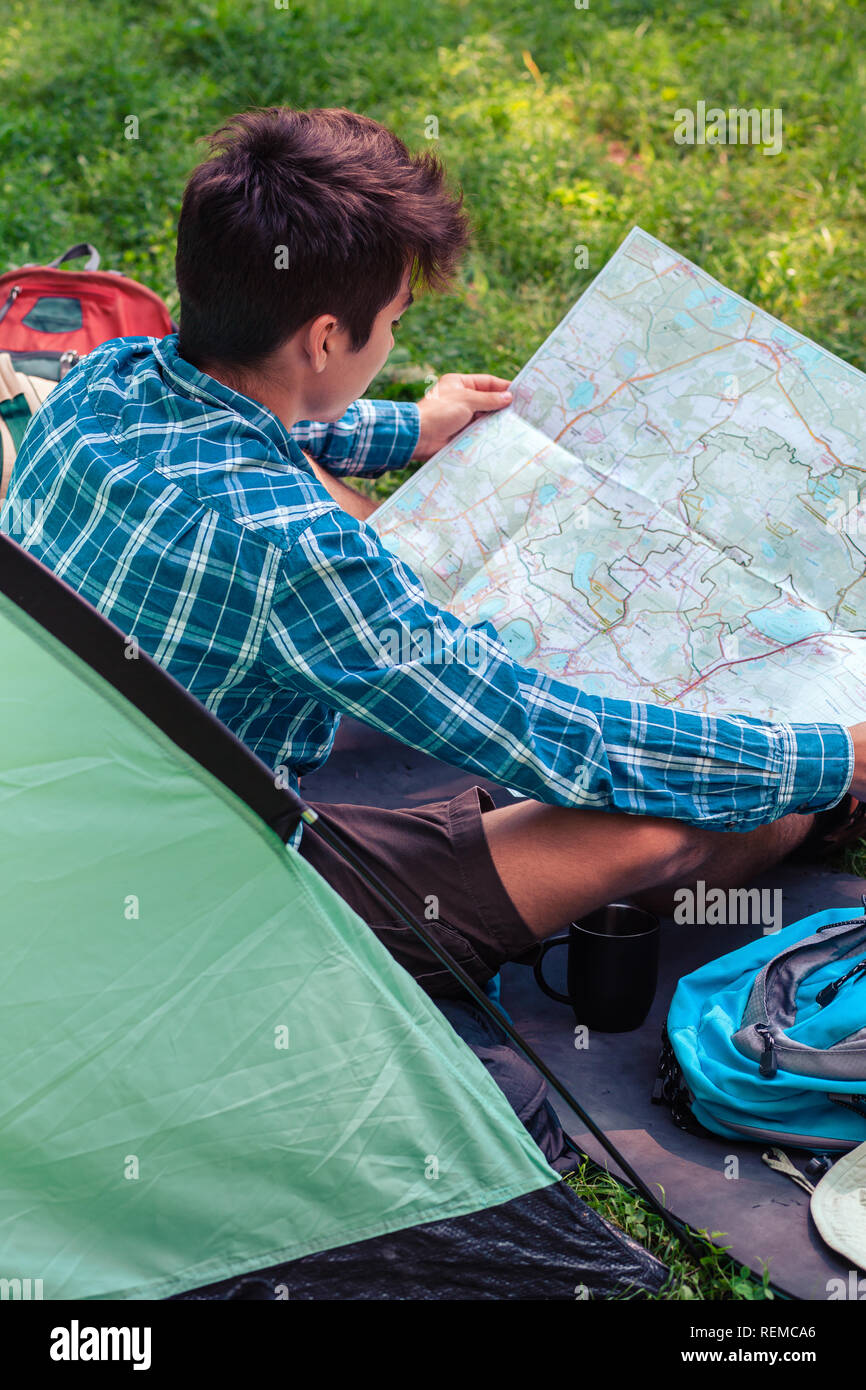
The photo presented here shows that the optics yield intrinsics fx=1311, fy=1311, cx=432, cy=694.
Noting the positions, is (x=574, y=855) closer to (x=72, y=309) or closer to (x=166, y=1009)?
(x=166, y=1009)

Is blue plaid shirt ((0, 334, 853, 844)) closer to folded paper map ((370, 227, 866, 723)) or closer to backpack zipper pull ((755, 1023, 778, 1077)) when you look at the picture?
backpack zipper pull ((755, 1023, 778, 1077))

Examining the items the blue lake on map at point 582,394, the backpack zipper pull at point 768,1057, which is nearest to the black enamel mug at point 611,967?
the backpack zipper pull at point 768,1057

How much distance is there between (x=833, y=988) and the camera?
1935mm

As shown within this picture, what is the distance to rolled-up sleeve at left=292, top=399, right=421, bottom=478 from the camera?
8.66 feet

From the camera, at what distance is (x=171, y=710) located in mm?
1476

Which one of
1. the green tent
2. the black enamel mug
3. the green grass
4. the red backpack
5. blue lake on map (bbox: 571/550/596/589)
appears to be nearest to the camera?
the green tent

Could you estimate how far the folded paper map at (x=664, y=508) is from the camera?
235cm

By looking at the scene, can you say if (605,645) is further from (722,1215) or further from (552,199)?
(552,199)

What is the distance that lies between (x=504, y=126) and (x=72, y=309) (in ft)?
7.09

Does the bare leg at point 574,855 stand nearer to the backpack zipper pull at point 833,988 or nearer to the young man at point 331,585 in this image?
the young man at point 331,585

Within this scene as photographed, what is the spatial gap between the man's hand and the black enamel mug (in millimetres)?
1010

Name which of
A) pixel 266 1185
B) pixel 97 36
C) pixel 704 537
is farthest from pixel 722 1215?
pixel 97 36

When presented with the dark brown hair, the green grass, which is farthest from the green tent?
the green grass

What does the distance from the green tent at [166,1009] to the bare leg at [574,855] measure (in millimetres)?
365
